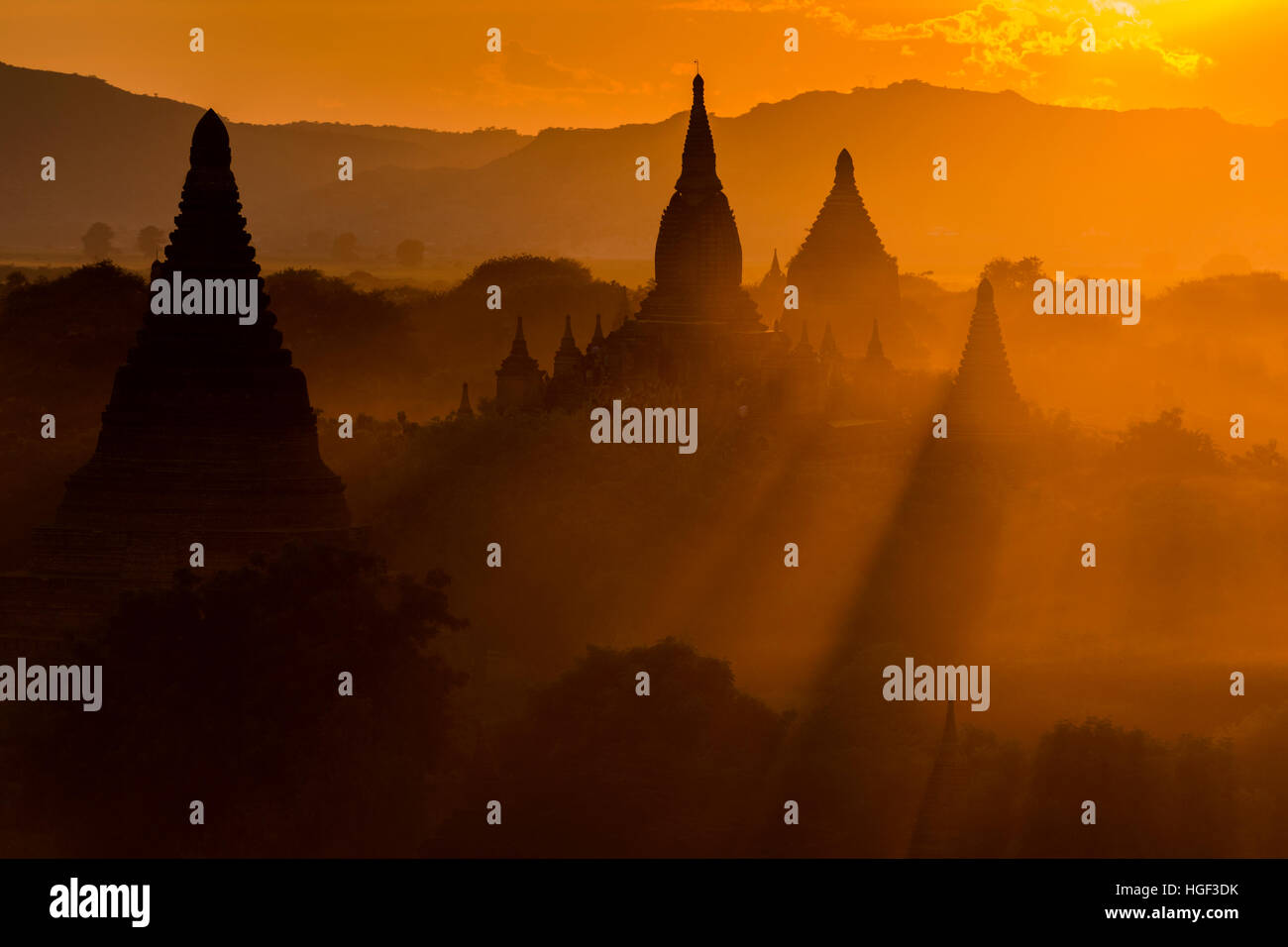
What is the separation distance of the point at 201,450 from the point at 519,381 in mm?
28497

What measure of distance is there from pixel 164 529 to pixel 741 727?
9.82 meters

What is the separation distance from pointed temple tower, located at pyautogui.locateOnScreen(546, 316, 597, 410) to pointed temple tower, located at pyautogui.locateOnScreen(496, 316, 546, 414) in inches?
15.9

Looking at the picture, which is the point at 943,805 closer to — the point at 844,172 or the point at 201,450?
the point at 201,450

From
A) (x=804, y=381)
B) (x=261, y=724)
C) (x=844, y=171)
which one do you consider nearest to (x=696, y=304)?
(x=804, y=381)

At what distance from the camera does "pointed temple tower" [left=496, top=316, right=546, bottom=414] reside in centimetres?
7638

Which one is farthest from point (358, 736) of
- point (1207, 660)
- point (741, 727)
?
point (1207, 660)

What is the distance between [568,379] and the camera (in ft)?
249

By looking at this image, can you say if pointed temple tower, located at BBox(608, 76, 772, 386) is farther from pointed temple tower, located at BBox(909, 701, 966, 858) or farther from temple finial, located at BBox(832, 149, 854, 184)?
pointed temple tower, located at BBox(909, 701, 966, 858)

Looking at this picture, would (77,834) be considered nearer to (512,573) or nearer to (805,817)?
(805,817)

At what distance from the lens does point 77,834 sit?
135 ft

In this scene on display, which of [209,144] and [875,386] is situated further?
[875,386]

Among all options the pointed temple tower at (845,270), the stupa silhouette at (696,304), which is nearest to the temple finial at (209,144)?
the stupa silhouette at (696,304)

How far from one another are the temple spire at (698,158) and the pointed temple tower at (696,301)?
0.03 meters

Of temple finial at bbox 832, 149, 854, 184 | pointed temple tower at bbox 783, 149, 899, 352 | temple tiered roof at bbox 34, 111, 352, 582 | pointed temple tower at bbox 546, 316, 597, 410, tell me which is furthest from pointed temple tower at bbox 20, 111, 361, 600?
temple finial at bbox 832, 149, 854, 184
